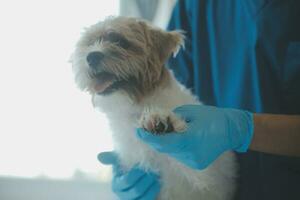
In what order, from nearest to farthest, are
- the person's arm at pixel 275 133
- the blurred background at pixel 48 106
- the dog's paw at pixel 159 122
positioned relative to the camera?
the dog's paw at pixel 159 122, the person's arm at pixel 275 133, the blurred background at pixel 48 106

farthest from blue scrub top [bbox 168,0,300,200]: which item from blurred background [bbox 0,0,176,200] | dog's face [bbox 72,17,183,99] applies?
blurred background [bbox 0,0,176,200]

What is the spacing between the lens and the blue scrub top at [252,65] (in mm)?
1055

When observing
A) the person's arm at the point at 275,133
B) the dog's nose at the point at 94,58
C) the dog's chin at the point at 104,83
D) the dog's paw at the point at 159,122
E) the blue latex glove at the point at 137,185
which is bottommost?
the blue latex glove at the point at 137,185

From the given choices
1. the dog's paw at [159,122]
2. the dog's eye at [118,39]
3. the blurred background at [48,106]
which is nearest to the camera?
the dog's paw at [159,122]

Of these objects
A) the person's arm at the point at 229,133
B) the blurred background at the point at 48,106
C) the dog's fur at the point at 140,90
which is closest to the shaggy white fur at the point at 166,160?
the dog's fur at the point at 140,90

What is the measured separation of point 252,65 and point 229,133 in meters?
0.27

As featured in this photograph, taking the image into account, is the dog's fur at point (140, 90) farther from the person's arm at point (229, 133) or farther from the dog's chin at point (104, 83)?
the person's arm at point (229, 133)

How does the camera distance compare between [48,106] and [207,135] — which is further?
[48,106]

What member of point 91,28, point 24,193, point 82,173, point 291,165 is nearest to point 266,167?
point 291,165

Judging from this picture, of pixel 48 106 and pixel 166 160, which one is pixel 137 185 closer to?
pixel 166 160

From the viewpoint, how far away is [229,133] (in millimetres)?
938

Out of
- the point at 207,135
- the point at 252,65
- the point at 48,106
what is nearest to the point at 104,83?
the point at 207,135

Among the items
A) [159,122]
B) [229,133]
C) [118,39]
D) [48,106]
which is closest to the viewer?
[159,122]

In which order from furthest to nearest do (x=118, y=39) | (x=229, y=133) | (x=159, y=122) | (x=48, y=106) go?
1. (x=48, y=106)
2. (x=118, y=39)
3. (x=229, y=133)
4. (x=159, y=122)
